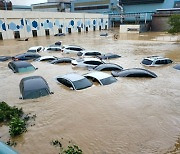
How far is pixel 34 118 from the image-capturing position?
31.4ft

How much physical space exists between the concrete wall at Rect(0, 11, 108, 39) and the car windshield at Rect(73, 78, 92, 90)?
35.6 m

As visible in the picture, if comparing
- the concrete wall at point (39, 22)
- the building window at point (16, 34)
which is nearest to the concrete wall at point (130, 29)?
the concrete wall at point (39, 22)

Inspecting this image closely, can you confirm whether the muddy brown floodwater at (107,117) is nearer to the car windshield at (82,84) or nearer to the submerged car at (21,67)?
the car windshield at (82,84)

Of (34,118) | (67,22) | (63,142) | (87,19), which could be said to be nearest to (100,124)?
(63,142)

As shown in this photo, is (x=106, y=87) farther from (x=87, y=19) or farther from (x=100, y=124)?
(x=87, y=19)

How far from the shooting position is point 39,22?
164 ft

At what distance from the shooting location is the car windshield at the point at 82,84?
1281cm

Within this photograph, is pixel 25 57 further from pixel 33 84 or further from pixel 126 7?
pixel 126 7

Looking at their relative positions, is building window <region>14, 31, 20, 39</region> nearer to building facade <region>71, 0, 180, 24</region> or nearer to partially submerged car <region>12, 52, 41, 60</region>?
partially submerged car <region>12, 52, 41, 60</region>

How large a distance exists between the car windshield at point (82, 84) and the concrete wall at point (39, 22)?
117ft

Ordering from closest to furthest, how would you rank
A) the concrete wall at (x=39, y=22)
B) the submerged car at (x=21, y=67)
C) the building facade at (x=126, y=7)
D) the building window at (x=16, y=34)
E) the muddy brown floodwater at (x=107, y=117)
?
the muddy brown floodwater at (x=107, y=117), the submerged car at (x=21, y=67), the concrete wall at (x=39, y=22), the building window at (x=16, y=34), the building facade at (x=126, y=7)

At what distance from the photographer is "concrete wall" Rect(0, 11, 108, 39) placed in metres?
42.9

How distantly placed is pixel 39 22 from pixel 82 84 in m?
41.8

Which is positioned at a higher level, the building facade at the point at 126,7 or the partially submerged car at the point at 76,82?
the building facade at the point at 126,7
